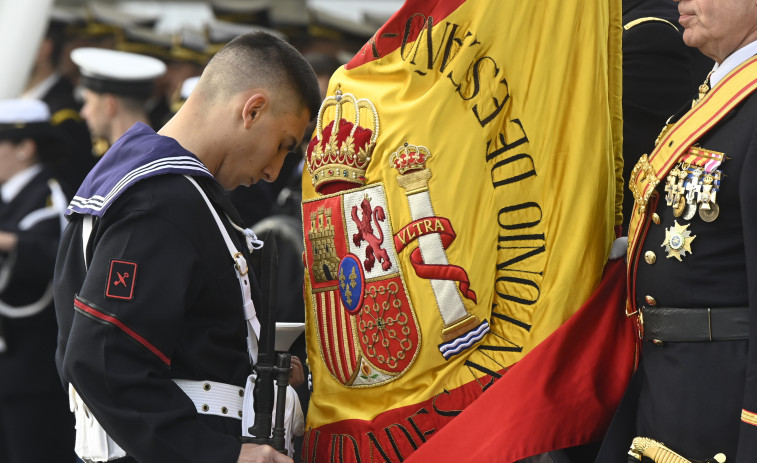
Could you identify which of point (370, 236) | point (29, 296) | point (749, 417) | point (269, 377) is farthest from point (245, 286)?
point (29, 296)

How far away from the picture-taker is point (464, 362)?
267 centimetres

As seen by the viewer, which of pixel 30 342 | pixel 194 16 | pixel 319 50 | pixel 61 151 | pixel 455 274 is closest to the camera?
pixel 455 274

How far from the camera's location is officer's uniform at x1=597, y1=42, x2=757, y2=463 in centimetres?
220

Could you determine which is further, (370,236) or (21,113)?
(21,113)

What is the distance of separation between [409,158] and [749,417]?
3.38 ft

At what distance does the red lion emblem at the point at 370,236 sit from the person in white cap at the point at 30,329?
248 cm

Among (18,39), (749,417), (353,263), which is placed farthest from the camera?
(18,39)

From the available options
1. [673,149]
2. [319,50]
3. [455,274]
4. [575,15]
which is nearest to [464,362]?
[455,274]

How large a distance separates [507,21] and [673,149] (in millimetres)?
→ 557

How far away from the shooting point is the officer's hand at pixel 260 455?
2.46 meters

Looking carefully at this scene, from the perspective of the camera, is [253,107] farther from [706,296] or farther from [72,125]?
[72,125]

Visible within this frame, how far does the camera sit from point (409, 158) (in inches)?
105

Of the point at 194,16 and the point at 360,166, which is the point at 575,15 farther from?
the point at 194,16

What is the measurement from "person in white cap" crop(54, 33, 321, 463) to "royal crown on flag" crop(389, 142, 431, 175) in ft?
1.04
